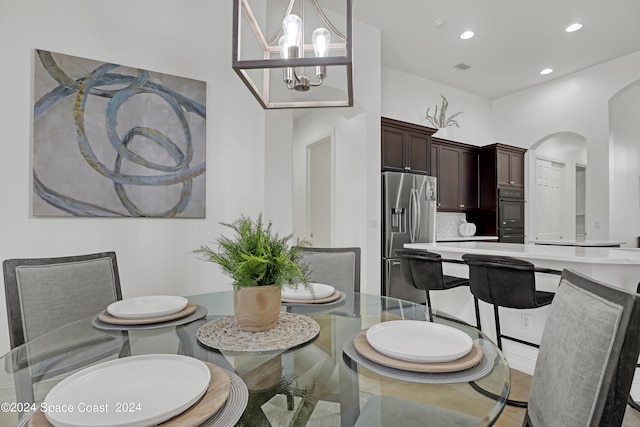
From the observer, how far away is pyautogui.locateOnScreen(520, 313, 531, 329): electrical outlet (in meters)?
2.50

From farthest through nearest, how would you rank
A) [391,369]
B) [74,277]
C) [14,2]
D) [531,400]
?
1. [14,2]
2. [74,277]
3. [531,400]
4. [391,369]

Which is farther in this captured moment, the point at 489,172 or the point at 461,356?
the point at 489,172

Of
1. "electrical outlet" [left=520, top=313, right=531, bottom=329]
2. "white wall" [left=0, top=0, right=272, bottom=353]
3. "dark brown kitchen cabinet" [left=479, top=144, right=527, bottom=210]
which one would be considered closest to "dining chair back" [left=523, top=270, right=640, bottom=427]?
"electrical outlet" [left=520, top=313, right=531, bottom=329]

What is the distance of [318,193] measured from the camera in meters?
5.50

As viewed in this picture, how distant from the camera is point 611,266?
6.82 feet

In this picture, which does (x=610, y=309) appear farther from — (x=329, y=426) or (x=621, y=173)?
(x=621, y=173)

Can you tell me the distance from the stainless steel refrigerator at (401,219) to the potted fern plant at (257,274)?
9.84 ft

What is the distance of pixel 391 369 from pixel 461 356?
0.17 meters

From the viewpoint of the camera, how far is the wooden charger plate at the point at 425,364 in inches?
30.8

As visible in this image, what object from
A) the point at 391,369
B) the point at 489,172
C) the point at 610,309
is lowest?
the point at 391,369

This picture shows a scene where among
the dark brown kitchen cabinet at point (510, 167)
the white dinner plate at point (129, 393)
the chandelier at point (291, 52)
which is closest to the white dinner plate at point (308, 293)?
the white dinner plate at point (129, 393)

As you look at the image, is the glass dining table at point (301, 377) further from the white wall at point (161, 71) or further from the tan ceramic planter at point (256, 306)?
the white wall at point (161, 71)

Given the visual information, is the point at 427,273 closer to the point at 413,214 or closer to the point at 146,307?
the point at 413,214

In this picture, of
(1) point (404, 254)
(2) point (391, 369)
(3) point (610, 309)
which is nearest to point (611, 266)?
(1) point (404, 254)
